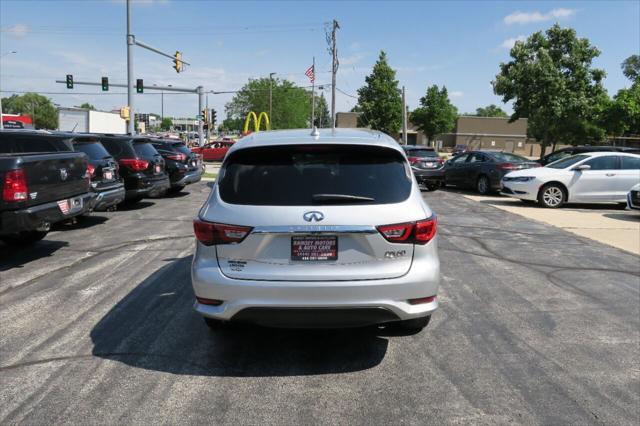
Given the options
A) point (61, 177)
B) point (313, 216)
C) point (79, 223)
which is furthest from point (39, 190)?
point (313, 216)

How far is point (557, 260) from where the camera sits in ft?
25.3

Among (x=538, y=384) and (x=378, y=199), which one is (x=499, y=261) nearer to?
(x=538, y=384)

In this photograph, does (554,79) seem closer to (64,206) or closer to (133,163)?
(133,163)

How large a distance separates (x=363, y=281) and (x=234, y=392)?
3.78 ft

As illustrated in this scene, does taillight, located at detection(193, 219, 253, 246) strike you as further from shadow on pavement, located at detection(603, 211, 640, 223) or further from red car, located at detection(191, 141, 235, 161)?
red car, located at detection(191, 141, 235, 161)

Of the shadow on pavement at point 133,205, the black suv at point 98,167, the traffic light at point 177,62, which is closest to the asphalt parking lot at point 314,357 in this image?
the black suv at point 98,167

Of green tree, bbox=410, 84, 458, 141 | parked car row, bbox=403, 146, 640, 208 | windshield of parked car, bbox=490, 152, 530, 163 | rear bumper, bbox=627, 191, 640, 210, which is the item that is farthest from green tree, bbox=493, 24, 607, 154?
green tree, bbox=410, 84, 458, 141

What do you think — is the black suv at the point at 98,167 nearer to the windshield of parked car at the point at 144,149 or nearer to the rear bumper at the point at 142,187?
the rear bumper at the point at 142,187

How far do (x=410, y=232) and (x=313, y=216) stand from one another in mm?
701

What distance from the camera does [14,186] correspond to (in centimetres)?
627

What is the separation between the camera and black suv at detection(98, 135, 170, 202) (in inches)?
482

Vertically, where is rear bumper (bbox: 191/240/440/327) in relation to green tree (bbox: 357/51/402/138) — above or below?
below

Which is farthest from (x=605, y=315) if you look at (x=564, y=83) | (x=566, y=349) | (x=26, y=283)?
(x=564, y=83)

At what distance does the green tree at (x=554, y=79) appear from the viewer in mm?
31406
